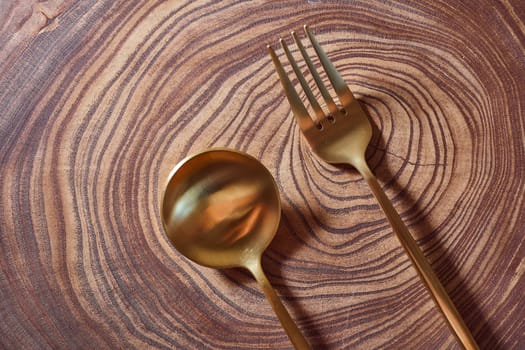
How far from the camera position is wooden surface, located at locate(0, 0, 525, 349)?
803mm

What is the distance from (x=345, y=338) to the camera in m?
0.79

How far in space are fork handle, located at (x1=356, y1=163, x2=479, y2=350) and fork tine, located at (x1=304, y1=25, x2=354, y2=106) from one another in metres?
0.10

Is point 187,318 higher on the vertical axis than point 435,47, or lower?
lower

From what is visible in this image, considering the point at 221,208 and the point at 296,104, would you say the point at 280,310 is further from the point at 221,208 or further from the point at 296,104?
the point at 296,104

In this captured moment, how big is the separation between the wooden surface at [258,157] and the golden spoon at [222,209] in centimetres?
3

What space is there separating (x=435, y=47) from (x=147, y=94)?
0.40 meters

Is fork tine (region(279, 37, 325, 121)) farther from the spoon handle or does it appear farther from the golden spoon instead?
the spoon handle

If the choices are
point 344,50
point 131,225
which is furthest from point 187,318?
point 344,50

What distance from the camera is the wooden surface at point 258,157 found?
0.80 meters

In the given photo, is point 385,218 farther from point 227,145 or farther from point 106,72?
point 106,72

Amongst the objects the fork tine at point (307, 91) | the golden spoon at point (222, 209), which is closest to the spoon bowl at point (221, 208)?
the golden spoon at point (222, 209)

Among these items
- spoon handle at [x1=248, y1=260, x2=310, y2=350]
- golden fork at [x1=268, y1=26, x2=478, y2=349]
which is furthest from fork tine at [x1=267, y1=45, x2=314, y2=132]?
spoon handle at [x1=248, y1=260, x2=310, y2=350]

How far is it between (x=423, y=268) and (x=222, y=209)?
0.26 meters

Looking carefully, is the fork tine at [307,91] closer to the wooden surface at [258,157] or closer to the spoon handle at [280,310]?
the wooden surface at [258,157]
